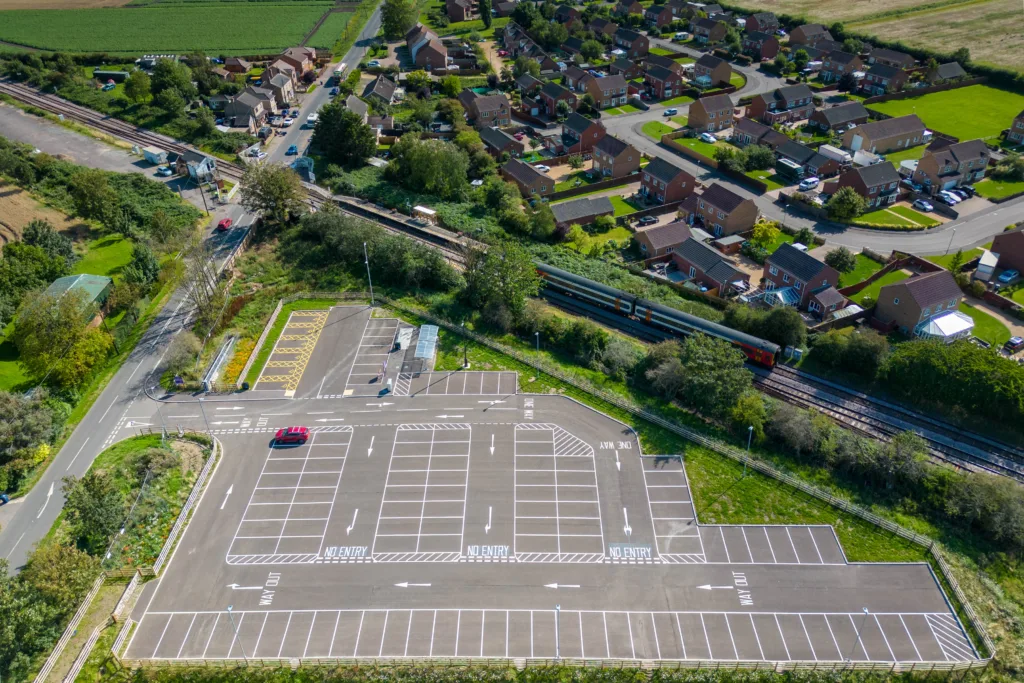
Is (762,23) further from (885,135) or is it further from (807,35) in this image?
(885,135)

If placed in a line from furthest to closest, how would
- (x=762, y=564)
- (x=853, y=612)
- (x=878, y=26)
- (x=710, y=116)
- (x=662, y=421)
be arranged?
(x=878, y=26) → (x=710, y=116) → (x=662, y=421) → (x=762, y=564) → (x=853, y=612)

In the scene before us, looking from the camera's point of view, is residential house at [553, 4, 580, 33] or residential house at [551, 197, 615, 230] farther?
residential house at [553, 4, 580, 33]

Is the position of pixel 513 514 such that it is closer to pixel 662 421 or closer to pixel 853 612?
pixel 662 421

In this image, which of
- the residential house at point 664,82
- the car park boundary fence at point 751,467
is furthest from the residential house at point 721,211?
the residential house at point 664,82

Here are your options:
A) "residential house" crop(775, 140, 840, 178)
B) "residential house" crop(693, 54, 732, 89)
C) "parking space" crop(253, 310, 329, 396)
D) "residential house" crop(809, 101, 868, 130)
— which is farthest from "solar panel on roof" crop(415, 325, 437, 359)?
"residential house" crop(693, 54, 732, 89)

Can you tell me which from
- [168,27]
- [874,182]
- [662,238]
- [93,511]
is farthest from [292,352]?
[168,27]

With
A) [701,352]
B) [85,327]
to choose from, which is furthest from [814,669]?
[85,327]

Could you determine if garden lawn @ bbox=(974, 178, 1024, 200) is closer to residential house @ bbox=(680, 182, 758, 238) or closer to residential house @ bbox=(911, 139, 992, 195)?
residential house @ bbox=(911, 139, 992, 195)
